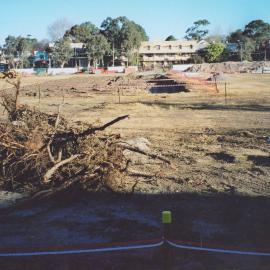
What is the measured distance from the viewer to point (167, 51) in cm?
12825

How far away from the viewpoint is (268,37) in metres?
131

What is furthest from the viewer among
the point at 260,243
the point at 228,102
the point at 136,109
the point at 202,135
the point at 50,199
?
the point at 228,102

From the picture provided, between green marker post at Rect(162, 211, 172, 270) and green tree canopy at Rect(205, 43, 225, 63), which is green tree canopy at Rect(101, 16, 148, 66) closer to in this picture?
green tree canopy at Rect(205, 43, 225, 63)

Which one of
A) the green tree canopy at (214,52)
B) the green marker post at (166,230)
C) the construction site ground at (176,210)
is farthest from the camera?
the green tree canopy at (214,52)

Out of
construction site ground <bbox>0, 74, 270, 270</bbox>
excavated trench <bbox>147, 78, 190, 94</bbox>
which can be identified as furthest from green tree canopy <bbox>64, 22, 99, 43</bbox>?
construction site ground <bbox>0, 74, 270, 270</bbox>

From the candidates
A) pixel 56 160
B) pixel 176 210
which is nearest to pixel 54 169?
pixel 56 160

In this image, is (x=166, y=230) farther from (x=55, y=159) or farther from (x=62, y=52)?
(x=62, y=52)

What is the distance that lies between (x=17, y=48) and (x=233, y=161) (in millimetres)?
117675

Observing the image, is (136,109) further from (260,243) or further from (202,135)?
(260,243)

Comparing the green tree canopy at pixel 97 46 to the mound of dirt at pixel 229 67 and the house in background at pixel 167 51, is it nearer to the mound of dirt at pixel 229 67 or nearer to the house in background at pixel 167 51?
the house in background at pixel 167 51

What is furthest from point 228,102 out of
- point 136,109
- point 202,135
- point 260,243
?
point 260,243

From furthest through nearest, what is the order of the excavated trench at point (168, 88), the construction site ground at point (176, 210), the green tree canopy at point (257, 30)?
1. the green tree canopy at point (257, 30)
2. the excavated trench at point (168, 88)
3. the construction site ground at point (176, 210)

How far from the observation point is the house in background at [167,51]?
126312 millimetres

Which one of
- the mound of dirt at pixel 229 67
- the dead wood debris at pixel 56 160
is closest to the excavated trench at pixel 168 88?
the dead wood debris at pixel 56 160
